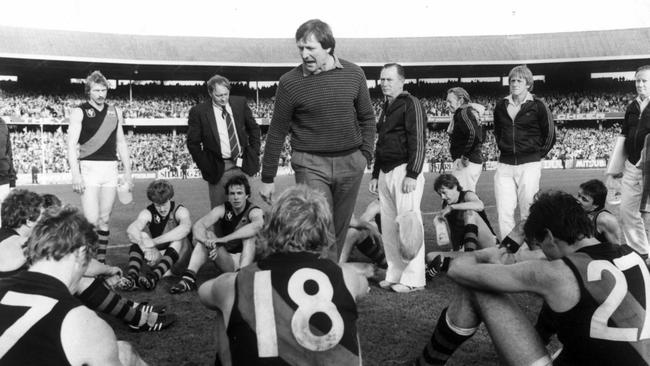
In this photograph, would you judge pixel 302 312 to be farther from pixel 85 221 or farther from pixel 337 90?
pixel 337 90

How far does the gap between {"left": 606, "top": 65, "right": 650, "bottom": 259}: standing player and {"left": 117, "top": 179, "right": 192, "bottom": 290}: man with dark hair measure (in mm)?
5269

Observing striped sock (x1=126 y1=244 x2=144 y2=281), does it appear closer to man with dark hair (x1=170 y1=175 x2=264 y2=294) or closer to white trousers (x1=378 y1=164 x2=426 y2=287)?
man with dark hair (x1=170 y1=175 x2=264 y2=294)

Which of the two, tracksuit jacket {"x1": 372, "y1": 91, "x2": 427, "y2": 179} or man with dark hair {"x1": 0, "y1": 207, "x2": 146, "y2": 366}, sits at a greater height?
tracksuit jacket {"x1": 372, "y1": 91, "x2": 427, "y2": 179}

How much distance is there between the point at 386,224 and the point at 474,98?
46.0 meters

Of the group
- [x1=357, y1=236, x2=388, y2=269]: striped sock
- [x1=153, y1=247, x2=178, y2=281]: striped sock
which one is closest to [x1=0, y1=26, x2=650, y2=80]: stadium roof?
[x1=153, y1=247, x2=178, y2=281]: striped sock

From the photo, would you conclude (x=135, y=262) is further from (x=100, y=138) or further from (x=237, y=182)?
(x=100, y=138)

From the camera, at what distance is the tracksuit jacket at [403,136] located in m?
5.65

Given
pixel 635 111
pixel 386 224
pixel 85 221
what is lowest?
pixel 386 224

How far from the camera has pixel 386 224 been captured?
19.7 feet

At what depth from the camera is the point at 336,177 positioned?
198 inches

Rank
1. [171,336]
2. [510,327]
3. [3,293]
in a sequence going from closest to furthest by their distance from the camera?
[3,293] → [510,327] → [171,336]

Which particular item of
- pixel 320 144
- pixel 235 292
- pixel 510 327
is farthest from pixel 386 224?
pixel 235 292

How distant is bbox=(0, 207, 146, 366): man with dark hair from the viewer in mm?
2184

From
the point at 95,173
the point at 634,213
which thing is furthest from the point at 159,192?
the point at 634,213
